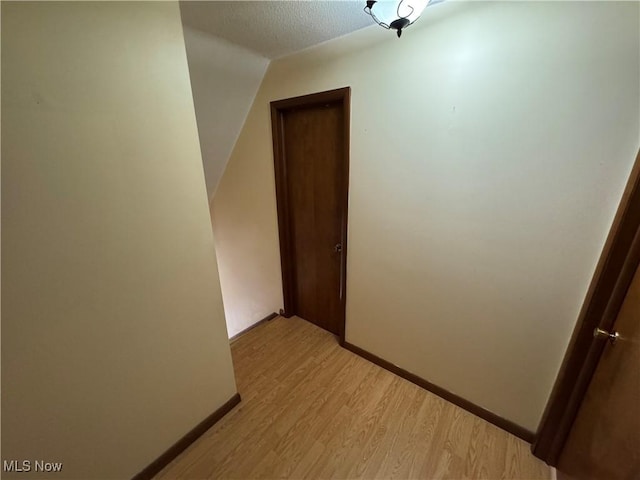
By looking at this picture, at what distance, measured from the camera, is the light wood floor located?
1351 millimetres

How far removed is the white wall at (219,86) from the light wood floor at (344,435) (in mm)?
1886

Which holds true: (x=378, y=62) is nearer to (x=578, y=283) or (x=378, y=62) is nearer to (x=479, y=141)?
(x=479, y=141)

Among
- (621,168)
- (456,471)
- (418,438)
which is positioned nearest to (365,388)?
(418,438)

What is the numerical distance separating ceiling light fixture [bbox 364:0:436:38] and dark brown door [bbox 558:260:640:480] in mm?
1289

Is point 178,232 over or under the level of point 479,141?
under

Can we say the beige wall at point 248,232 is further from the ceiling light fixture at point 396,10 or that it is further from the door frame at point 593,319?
the door frame at point 593,319

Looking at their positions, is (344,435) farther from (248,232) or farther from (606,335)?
(248,232)

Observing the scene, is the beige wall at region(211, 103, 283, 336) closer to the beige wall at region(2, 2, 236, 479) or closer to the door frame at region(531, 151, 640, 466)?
the beige wall at region(2, 2, 236, 479)

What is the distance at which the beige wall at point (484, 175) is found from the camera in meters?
1.01

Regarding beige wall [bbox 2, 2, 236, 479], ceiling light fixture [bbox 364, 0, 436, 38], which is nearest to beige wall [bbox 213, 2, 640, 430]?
ceiling light fixture [bbox 364, 0, 436, 38]

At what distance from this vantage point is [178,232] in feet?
3.92

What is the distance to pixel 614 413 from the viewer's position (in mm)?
949

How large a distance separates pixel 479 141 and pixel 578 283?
77 centimetres

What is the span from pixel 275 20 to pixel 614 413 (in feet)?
7.38
